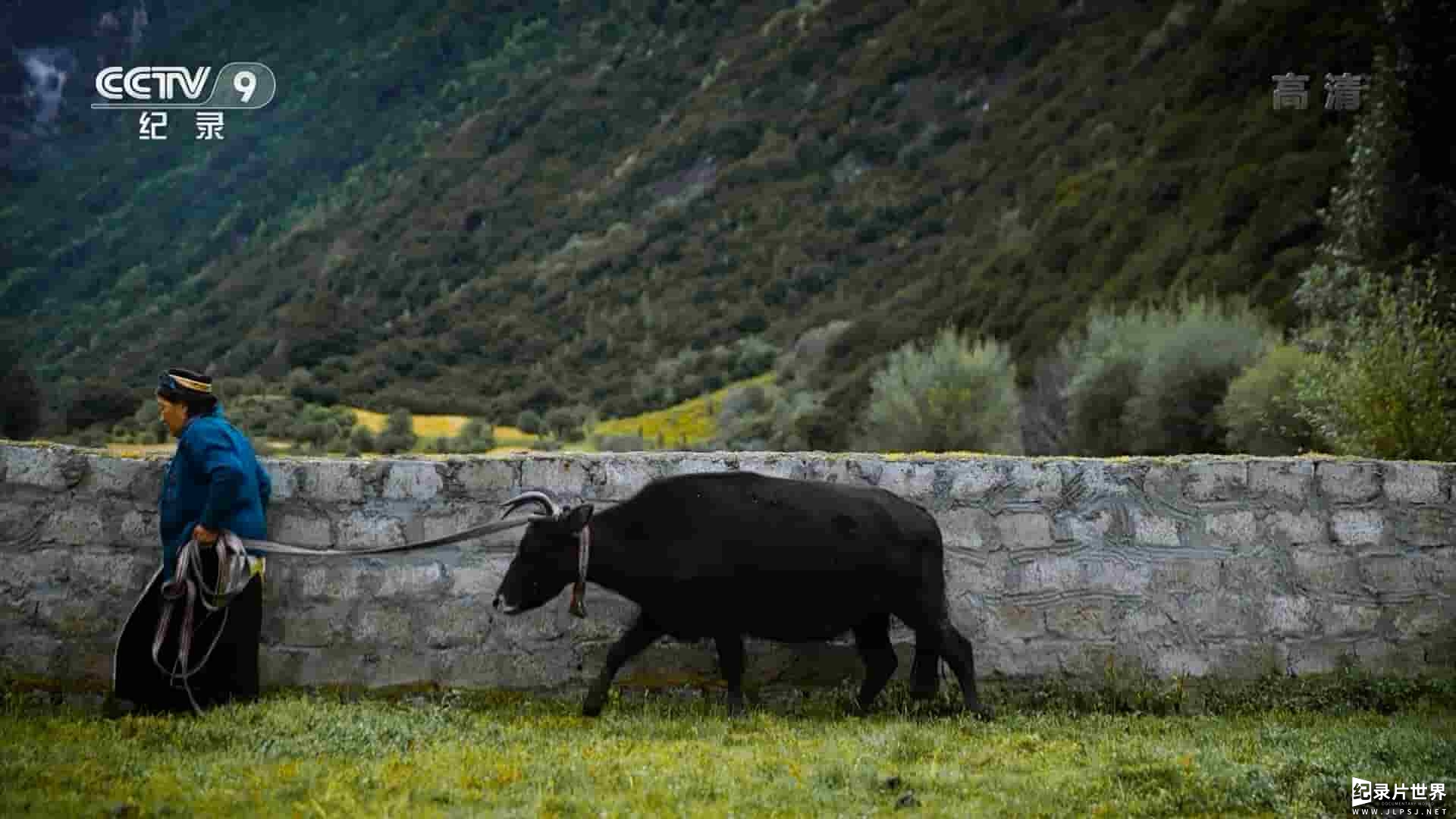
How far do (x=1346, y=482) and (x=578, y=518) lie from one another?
17.5 ft

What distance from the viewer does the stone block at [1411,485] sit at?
10148 millimetres

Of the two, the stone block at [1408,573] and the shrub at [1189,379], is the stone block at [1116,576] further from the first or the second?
the shrub at [1189,379]

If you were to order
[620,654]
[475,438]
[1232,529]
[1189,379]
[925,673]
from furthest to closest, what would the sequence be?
[475,438] → [1189,379] → [1232,529] → [925,673] → [620,654]

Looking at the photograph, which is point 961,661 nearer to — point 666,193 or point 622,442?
point 622,442

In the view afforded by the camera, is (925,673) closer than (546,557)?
No

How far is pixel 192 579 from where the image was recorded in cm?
860

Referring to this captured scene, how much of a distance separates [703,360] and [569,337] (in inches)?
334

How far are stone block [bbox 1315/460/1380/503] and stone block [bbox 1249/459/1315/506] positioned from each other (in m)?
0.09

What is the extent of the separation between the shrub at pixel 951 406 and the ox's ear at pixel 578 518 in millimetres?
36037

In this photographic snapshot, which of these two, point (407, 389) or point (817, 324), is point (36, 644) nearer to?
point (407, 389)

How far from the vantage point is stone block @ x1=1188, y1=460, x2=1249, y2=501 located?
10016 millimetres

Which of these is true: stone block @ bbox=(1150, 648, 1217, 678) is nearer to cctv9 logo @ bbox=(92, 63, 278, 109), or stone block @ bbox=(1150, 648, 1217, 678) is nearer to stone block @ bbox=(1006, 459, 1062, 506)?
stone block @ bbox=(1006, 459, 1062, 506)

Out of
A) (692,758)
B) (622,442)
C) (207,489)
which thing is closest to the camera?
(692,758)

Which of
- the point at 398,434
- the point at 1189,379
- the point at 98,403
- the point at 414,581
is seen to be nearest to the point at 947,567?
the point at 414,581
